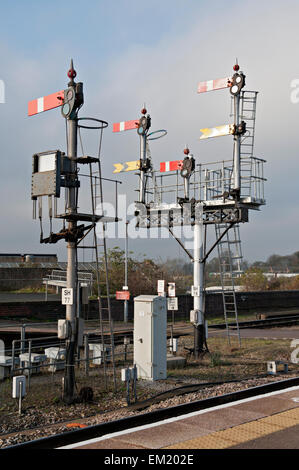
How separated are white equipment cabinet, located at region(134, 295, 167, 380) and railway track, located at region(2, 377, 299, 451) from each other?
2672 millimetres

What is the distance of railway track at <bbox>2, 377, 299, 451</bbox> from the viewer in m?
6.49

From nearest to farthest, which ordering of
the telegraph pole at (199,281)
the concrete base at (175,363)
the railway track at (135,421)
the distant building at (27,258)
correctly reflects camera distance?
the railway track at (135,421), the concrete base at (175,363), the telegraph pole at (199,281), the distant building at (27,258)

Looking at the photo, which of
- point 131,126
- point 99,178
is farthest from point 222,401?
Result: point 131,126

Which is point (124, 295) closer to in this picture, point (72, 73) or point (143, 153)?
point (143, 153)

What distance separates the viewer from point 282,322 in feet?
91.6

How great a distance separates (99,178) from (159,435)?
547 cm

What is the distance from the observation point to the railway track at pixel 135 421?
6.49 meters

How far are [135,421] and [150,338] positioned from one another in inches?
150

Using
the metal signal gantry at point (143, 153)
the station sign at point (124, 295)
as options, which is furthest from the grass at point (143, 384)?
the station sign at point (124, 295)

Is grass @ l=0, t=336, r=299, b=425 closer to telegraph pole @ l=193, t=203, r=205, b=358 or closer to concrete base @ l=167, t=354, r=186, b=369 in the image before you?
concrete base @ l=167, t=354, r=186, b=369

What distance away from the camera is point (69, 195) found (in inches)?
396

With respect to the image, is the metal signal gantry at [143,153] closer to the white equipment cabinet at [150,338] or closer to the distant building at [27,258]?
the white equipment cabinet at [150,338]

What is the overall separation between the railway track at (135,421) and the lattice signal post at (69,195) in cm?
249

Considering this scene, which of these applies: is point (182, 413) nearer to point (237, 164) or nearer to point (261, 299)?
point (237, 164)
